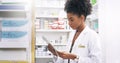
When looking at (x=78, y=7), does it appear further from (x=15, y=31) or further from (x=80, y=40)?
(x=15, y=31)

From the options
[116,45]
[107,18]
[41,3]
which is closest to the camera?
[116,45]

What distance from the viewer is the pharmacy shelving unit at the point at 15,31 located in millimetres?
1305

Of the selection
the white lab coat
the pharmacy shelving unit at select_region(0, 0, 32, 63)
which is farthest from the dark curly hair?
the pharmacy shelving unit at select_region(0, 0, 32, 63)

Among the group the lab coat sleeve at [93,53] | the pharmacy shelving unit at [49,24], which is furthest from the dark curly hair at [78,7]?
the pharmacy shelving unit at [49,24]

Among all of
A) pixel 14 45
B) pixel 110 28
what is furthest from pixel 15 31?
pixel 110 28

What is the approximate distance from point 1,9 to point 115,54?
1409 mm

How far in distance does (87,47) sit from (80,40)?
108 millimetres

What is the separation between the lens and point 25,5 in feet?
4.24

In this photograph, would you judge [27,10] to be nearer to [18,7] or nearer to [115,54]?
[18,7]

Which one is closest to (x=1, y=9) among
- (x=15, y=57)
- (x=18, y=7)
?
(x=18, y=7)

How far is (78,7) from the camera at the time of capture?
1.93 metres

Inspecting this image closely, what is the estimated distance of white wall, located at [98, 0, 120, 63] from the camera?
224 centimetres

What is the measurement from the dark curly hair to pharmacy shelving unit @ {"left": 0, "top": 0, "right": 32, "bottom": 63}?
66cm

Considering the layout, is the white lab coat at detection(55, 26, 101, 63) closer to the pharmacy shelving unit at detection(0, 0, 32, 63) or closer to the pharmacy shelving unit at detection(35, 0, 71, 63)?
the pharmacy shelving unit at detection(0, 0, 32, 63)
